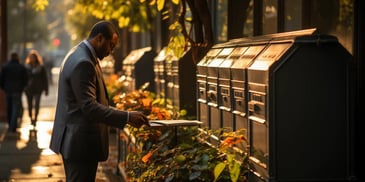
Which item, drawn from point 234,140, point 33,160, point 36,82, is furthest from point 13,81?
point 234,140

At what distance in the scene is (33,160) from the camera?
1416 cm

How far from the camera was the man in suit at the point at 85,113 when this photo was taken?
6.30 metres

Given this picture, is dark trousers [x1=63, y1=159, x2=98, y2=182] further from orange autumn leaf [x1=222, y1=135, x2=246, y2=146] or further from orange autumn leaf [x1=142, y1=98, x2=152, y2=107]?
orange autumn leaf [x1=142, y1=98, x2=152, y2=107]

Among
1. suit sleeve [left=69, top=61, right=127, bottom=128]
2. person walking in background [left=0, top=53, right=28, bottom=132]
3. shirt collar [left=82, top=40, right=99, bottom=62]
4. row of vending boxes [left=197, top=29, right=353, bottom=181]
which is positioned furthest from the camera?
person walking in background [left=0, top=53, right=28, bottom=132]

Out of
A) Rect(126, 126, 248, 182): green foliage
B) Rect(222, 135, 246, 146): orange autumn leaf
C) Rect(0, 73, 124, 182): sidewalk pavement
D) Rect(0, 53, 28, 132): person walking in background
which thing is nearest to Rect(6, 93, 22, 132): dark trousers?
Rect(0, 53, 28, 132): person walking in background

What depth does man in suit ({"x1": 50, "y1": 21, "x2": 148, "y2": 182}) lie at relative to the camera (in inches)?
248

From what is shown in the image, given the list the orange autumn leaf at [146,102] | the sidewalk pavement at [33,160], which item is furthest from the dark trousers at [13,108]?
the orange autumn leaf at [146,102]

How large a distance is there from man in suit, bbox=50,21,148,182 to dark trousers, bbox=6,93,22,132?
13.2m

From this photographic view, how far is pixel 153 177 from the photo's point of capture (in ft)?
22.9

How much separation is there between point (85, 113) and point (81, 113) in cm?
8

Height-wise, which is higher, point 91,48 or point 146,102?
point 91,48

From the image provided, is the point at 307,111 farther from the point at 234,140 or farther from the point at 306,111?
the point at 234,140

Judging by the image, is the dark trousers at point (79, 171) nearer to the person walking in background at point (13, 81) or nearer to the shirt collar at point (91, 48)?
the shirt collar at point (91, 48)

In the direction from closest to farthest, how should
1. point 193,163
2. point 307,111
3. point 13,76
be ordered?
point 307,111, point 193,163, point 13,76
